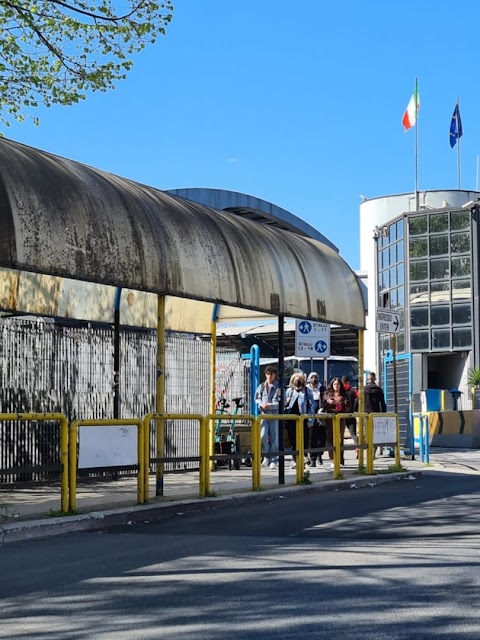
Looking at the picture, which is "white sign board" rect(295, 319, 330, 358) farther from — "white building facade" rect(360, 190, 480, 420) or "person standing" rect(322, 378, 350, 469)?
"white building facade" rect(360, 190, 480, 420)

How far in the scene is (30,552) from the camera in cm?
859

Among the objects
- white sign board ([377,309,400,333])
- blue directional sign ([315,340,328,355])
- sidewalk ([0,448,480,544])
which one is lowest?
sidewalk ([0,448,480,544])

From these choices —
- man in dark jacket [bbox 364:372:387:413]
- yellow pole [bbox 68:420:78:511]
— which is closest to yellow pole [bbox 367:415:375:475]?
man in dark jacket [bbox 364:372:387:413]

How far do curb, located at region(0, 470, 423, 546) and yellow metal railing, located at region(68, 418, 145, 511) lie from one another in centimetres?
25

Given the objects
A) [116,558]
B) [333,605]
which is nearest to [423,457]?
[116,558]

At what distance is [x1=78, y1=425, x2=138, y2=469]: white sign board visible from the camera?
1068 cm

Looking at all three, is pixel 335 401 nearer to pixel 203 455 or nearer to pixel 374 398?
pixel 374 398

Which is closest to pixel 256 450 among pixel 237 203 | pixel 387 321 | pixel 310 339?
pixel 387 321

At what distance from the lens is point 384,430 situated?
16656mm

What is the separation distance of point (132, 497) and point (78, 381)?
3.57 meters

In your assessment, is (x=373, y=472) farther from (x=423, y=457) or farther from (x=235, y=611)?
(x=235, y=611)

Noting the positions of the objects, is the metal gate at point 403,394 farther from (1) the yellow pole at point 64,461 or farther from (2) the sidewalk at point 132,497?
(1) the yellow pole at point 64,461

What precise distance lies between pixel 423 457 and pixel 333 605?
14.6 m

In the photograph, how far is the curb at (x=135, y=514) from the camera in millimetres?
9422
